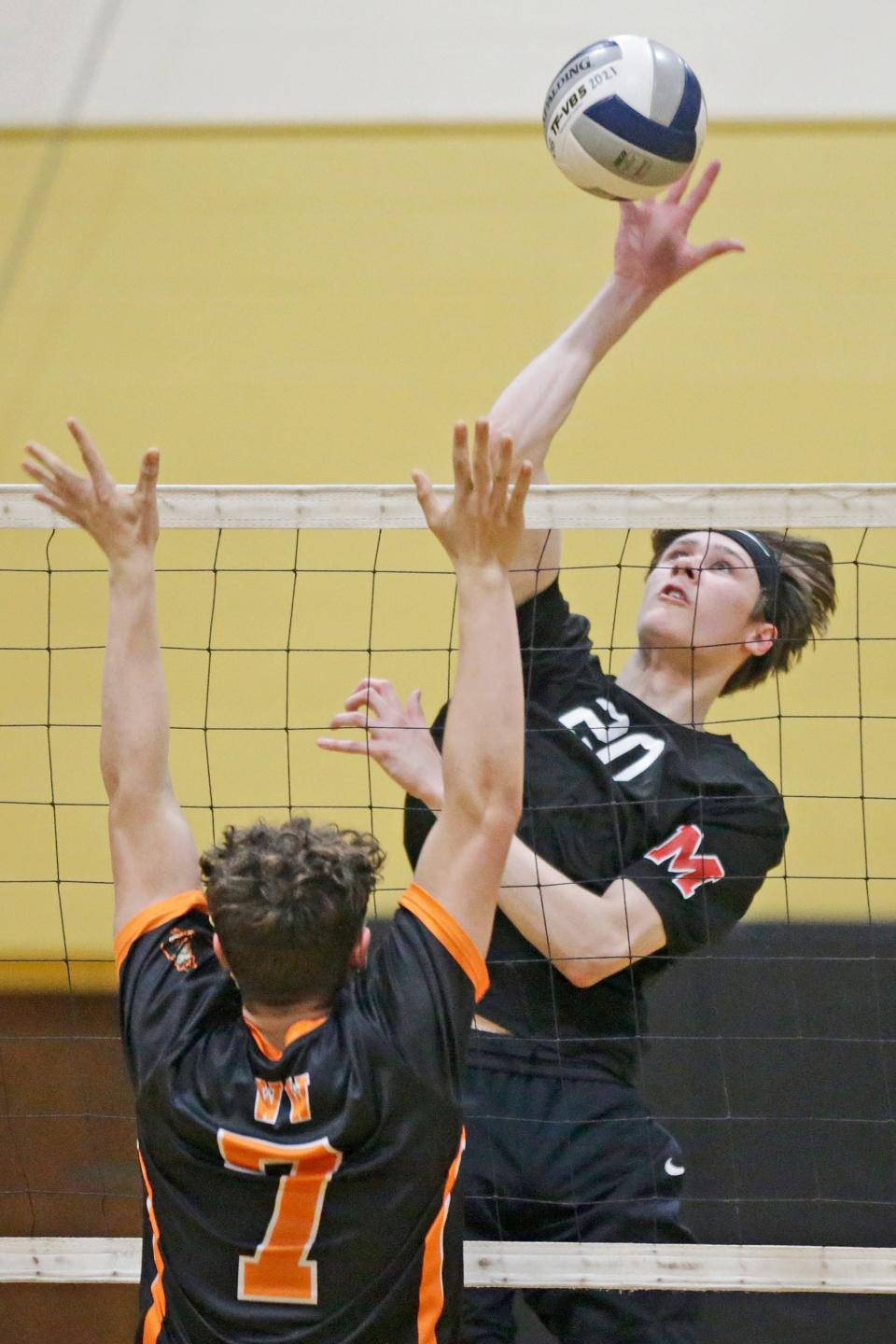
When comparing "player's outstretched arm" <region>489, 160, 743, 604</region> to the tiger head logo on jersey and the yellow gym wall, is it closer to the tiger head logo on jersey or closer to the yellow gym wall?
the tiger head logo on jersey

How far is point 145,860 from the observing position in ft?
6.09

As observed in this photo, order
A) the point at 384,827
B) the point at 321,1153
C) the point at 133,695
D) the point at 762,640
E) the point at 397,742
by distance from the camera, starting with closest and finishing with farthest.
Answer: the point at 321,1153, the point at 133,695, the point at 397,742, the point at 762,640, the point at 384,827

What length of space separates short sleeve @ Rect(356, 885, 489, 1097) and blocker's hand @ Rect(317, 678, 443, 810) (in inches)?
27.1

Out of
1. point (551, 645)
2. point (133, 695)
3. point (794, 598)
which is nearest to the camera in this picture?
point (133, 695)

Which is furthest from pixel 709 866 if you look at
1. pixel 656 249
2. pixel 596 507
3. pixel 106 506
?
pixel 106 506

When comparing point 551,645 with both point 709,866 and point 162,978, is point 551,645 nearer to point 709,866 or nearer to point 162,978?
point 709,866

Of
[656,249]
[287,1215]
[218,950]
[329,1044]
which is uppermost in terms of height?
[656,249]

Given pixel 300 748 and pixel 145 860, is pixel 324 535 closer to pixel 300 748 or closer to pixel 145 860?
pixel 300 748

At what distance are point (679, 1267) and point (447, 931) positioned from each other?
1.33 meters

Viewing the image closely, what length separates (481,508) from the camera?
1.77 meters

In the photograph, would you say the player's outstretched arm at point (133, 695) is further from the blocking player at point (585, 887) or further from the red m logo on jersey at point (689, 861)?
the red m logo on jersey at point (689, 861)

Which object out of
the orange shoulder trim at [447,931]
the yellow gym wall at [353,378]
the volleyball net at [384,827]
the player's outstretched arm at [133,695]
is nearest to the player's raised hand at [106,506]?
the player's outstretched arm at [133,695]

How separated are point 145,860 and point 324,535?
3032 millimetres

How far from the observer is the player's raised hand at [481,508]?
5.64 feet
